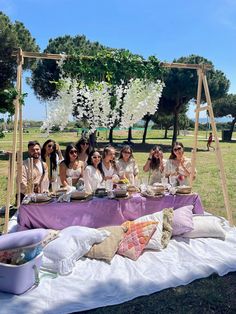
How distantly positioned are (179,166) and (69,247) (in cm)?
286

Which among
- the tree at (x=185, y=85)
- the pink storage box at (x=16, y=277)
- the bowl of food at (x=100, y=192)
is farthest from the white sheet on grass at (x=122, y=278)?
the tree at (x=185, y=85)

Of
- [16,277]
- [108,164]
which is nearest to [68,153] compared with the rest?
[108,164]

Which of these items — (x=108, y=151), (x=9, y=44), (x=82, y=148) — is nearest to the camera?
(x=108, y=151)

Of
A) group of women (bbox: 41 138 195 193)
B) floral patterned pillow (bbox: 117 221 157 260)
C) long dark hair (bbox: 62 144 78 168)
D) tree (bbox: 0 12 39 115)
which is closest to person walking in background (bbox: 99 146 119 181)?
group of women (bbox: 41 138 195 193)

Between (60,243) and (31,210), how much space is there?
2.94ft

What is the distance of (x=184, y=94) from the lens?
2042cm

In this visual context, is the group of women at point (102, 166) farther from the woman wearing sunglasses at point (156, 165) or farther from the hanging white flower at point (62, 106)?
the hanging white flower at point (62, 106)

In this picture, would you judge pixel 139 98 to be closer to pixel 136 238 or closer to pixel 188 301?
pixel 136 238

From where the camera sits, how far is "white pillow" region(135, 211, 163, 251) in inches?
168

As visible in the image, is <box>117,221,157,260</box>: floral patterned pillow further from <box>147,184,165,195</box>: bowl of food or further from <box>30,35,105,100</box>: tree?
<box>30,35,105,100</box>: tree

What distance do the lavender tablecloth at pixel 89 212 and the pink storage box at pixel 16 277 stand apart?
129 cm

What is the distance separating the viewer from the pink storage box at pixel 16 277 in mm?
3121

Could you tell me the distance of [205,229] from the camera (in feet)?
15.6

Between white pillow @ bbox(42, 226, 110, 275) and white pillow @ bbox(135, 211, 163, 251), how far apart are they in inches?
24.1
